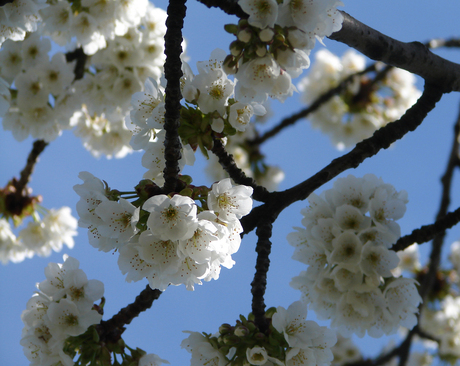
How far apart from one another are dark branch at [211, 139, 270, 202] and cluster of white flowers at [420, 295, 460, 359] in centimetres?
449

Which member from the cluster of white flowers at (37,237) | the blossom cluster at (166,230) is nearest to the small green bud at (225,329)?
the blossom cluster at (166,230)

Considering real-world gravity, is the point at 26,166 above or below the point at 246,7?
above

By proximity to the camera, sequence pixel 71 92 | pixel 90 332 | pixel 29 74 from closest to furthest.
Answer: pixel 90 332
pixel 29 74
pixel 71 92

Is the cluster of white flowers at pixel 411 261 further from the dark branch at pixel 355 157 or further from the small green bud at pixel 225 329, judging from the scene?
the small green bud at pixel 225 329

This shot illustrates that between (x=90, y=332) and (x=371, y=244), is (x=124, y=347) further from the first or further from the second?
(x=371, y=244)

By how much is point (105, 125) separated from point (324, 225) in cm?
298

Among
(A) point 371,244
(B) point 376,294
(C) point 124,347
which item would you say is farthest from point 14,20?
(B) point 376,294

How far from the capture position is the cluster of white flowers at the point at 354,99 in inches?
239

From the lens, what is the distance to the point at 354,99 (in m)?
6.14

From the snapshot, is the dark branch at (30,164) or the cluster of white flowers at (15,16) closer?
the cluster of white flowers at (15,16)

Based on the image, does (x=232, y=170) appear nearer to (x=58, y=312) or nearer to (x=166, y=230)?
(x=166, y=230)

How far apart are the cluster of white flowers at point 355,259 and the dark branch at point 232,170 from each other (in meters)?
0.33

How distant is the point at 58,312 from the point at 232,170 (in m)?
1.15

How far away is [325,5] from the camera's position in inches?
62.7
